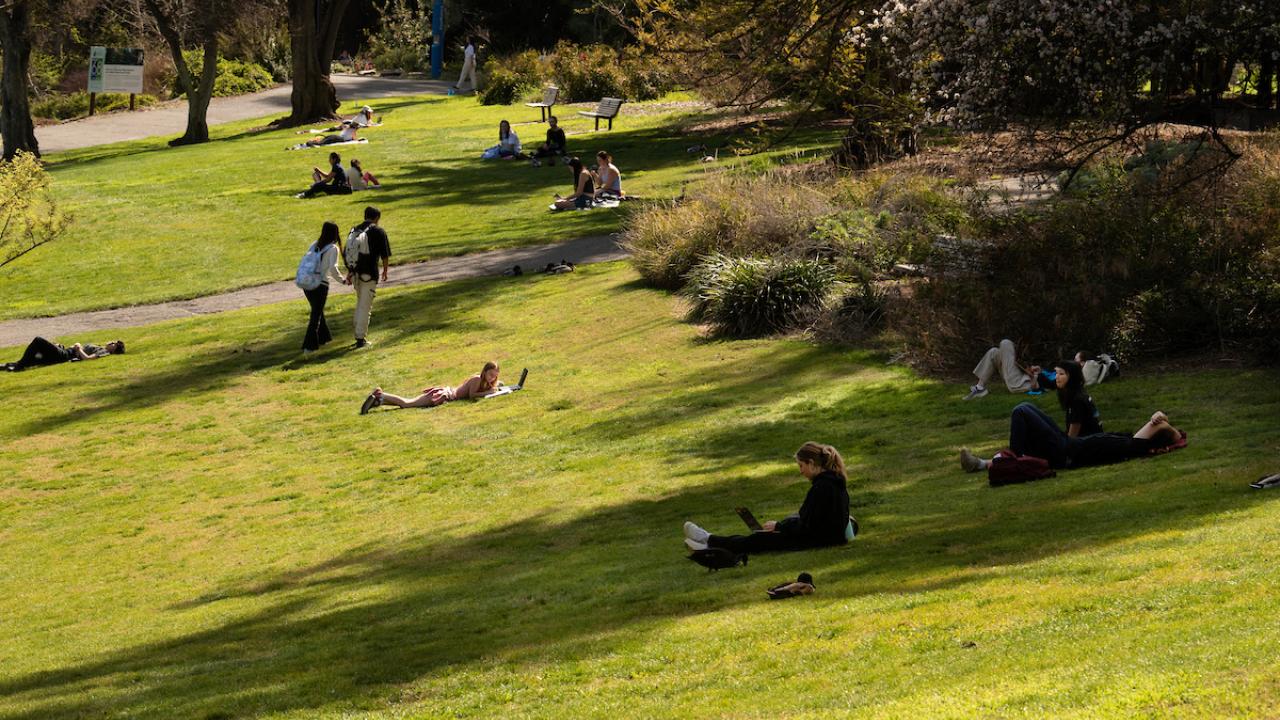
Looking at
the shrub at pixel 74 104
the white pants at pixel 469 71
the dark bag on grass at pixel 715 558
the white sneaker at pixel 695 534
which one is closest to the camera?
the dark bag on grass at pixel 715 558

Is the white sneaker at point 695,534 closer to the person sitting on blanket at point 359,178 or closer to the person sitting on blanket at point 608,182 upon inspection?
the person sitting on blanket at point 608,182

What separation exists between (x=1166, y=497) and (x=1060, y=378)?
2.33 m

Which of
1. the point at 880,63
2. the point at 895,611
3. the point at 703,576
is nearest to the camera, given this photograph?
the point at 895,611

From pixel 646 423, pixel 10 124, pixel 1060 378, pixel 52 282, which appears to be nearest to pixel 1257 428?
pixel 1060 378

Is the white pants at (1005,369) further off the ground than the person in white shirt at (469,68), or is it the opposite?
the person in white shirt at (469,68)

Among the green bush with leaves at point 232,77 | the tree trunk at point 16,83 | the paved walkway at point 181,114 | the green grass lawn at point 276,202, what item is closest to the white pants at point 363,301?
the green grass lawn at point 276,202

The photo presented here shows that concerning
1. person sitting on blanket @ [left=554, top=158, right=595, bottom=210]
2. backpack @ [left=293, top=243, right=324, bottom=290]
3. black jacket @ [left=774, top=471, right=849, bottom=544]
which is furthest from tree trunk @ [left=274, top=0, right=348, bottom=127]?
black jacket @ [left=774, top=471, right=849, bottom=544]

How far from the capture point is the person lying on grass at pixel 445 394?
19.8 m

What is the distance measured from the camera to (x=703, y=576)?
11141 mm

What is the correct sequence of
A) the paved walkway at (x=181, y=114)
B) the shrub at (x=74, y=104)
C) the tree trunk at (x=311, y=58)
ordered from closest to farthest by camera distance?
the tree trunk at (x=311, y=58), the paved walkway at (x=181, y=114), the shrub at (x=74, y=104)

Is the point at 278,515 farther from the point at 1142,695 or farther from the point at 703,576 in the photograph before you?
the point at 1142,695

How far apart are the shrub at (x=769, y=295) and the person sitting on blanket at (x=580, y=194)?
11.9 m

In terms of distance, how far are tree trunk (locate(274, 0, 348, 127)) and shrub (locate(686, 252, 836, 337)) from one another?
34.5 metres

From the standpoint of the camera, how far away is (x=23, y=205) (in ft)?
89.4
